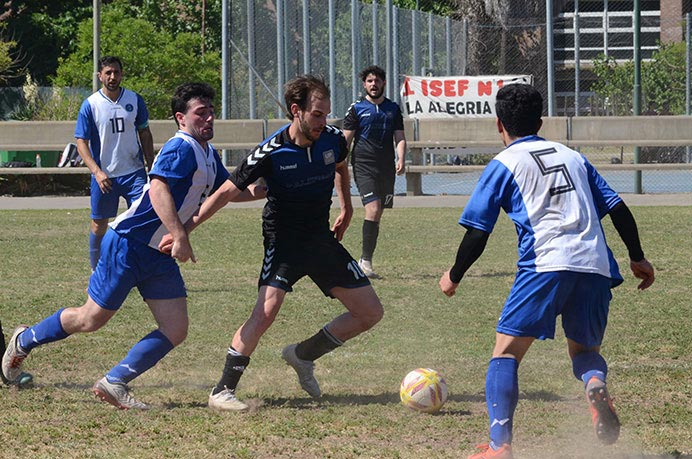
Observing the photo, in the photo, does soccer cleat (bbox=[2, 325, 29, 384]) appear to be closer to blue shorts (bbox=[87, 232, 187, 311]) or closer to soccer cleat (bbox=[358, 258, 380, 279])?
blue shorts (bbox=[87, 232, 187, 311])

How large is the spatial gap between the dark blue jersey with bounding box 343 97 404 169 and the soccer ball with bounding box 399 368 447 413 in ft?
19.9

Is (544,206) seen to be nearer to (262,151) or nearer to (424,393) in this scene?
(424,393)

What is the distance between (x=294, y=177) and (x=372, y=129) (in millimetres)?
5926

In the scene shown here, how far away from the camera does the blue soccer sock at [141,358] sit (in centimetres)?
667

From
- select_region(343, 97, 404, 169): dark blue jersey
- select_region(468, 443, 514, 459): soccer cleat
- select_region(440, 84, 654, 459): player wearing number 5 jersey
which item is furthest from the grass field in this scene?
select_region(343, 97, 404, 169): dark blue jersey

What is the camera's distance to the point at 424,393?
653 centimetres

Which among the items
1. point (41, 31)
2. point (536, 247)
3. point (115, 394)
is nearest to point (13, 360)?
point (115, 394)

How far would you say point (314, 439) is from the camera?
6.05 m

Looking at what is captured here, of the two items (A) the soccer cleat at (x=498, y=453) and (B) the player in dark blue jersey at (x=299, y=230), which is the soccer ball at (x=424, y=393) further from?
(A) the soccer cleat at (x=498, y=453)

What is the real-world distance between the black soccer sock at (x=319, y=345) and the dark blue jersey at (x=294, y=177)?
2.09 feet

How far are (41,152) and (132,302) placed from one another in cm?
1480

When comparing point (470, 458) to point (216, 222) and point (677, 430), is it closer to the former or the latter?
point (677, 430)

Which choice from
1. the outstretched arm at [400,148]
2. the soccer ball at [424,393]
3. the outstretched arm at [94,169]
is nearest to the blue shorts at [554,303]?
the soccer ball at [424,393]

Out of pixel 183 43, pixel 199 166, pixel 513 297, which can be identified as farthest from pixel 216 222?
pixel 183 43
